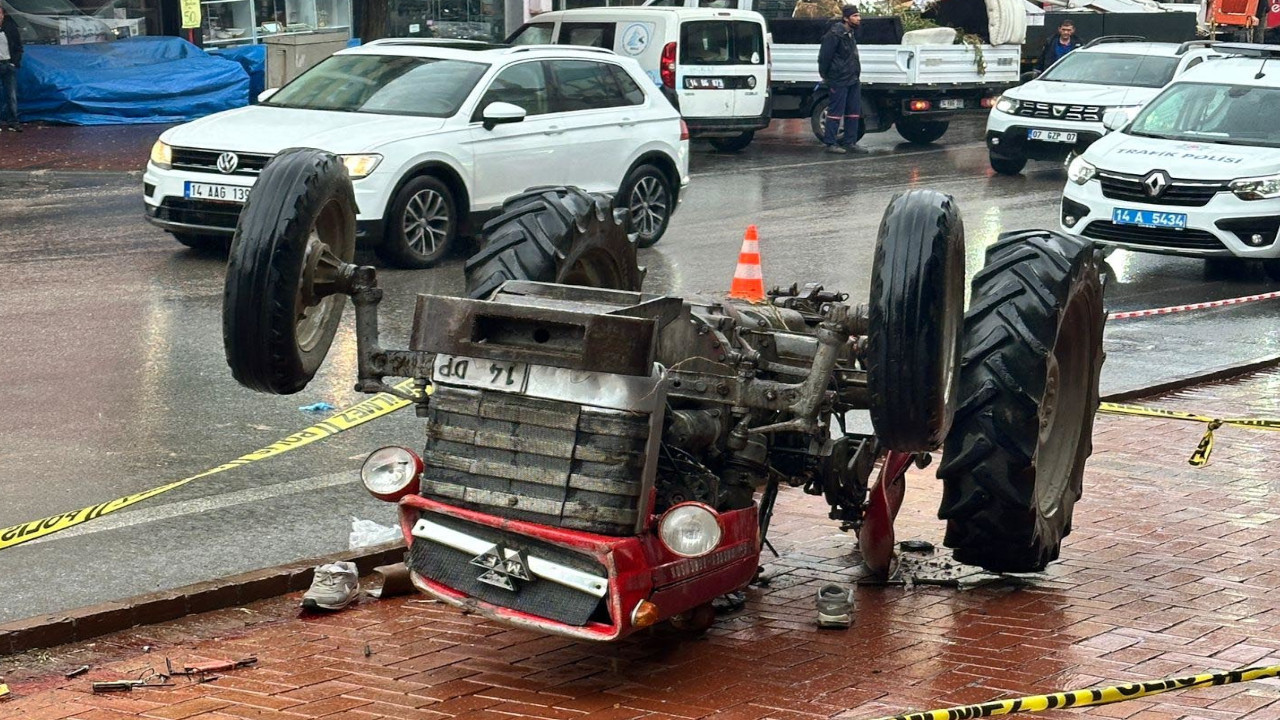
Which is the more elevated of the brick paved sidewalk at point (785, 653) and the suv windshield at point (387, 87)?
the suv windshield at point (387, 87)

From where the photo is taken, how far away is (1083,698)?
16.9 feet

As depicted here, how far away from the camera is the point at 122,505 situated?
776cm

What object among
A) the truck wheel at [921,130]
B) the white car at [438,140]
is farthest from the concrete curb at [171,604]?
the truck wheel at [921,130]

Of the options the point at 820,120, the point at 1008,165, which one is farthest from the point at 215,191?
the point at 820,120

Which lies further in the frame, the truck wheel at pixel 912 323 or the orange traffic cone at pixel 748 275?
the orange traffic cone at pixel 748 275

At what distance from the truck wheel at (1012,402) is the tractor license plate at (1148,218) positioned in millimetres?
8366

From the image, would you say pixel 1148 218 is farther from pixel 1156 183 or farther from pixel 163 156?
pixel 163 156

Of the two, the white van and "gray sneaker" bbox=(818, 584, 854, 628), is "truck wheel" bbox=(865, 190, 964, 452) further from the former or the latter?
the white van

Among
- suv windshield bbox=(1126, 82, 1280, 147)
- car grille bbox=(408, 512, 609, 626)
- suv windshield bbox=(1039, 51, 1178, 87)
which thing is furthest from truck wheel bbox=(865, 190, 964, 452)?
suv windshield bbox=(1039, 51, 1178, 87)

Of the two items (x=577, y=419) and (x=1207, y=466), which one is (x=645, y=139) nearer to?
(x=1207, y=466)

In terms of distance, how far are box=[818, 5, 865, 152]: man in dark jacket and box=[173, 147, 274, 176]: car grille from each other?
492 inches

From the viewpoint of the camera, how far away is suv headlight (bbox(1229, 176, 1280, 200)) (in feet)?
48.6

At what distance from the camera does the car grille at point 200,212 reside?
45.9 feet

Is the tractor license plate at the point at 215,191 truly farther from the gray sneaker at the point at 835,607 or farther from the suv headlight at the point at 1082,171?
the gray sneaker at the point at 835,607
